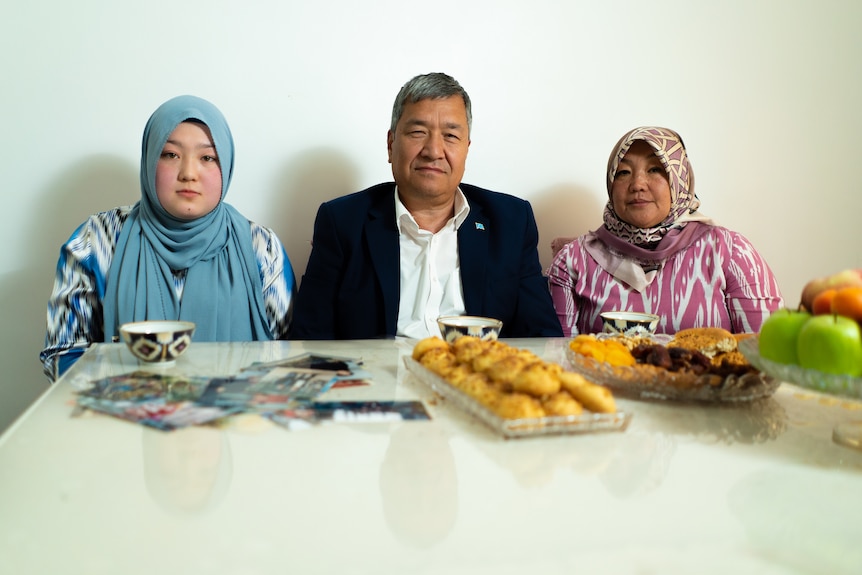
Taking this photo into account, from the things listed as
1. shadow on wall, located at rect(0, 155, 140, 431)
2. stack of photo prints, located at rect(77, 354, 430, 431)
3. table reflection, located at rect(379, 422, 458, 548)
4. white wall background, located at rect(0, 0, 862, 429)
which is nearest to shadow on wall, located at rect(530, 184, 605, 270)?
white wall background, located at rect(0, 0, 862, 429)

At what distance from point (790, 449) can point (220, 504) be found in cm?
62

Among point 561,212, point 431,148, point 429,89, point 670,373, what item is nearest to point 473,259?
point 431,148

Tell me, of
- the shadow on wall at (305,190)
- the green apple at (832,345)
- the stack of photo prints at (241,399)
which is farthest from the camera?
the shadow on wall at (305,190)

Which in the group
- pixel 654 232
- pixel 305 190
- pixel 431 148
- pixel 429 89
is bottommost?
pixel 654 232

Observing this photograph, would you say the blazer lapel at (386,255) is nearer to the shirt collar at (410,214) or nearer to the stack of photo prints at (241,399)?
the shirt collar at (410,214)

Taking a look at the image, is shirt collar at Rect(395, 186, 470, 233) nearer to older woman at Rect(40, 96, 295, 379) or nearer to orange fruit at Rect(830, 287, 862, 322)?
older woman at Rect(40, 96, 295, 379)

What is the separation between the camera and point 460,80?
7.82ft

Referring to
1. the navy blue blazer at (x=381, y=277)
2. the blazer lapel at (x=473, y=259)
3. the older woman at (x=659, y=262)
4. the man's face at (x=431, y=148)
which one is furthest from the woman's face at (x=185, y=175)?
the older woman at (x=659, y=262)

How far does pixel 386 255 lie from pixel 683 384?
114 cm

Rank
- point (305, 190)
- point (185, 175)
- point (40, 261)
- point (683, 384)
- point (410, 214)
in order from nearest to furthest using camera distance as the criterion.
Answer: point (683, 384) → point (185, 175) → point (410, 214) → point (40, 261) → point (305, 190)

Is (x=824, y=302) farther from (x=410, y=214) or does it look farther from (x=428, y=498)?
(x=410, y=214)

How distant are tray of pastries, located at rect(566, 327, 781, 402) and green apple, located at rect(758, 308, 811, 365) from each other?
92 mm

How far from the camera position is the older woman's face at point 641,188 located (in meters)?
2.12

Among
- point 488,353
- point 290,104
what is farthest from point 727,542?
point 290,104
